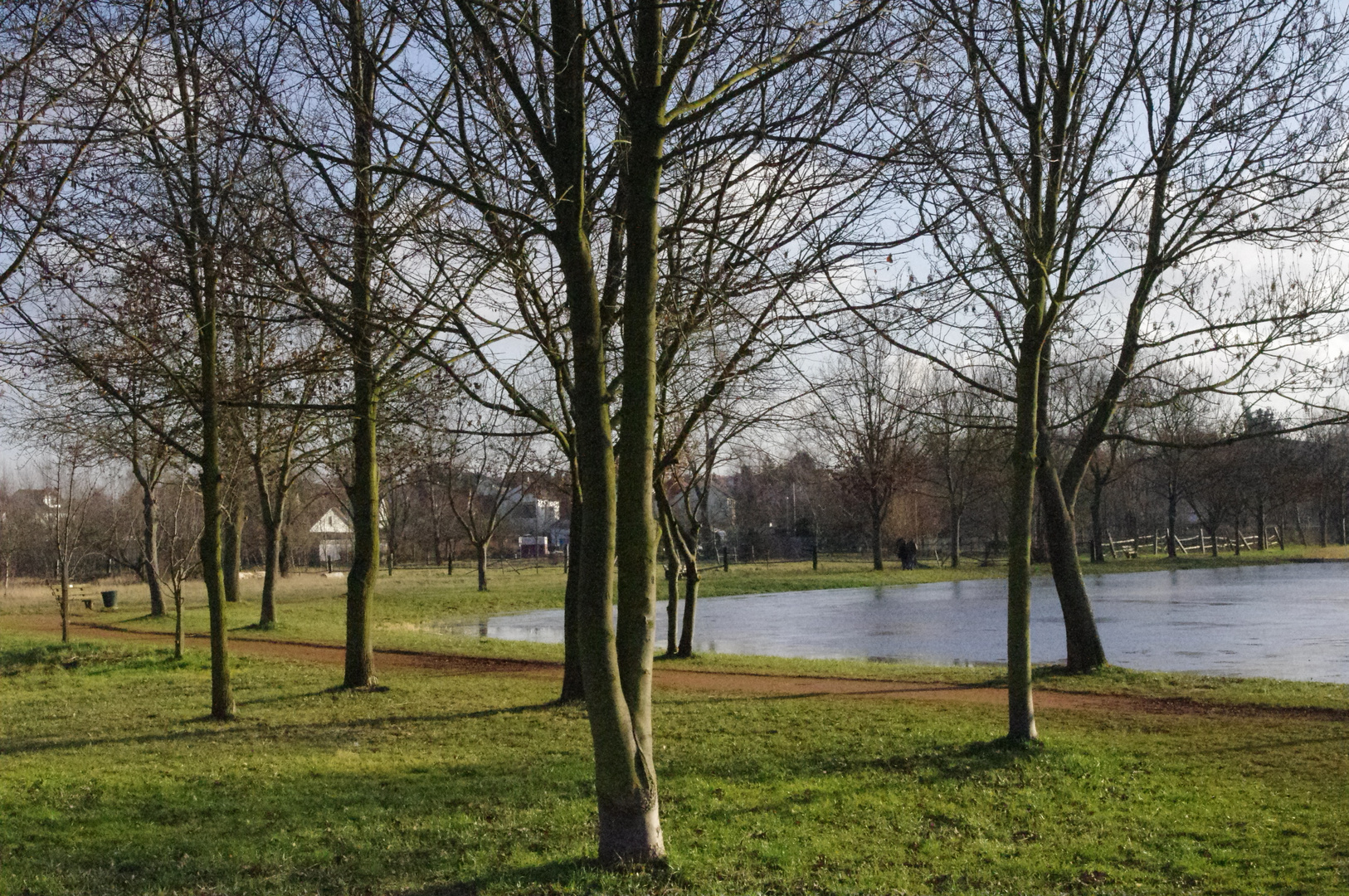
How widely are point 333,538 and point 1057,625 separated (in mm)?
66279

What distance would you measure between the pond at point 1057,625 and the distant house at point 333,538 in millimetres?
35983

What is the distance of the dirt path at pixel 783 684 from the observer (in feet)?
41.0

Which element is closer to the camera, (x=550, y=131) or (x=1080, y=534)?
(x=550, y=131)

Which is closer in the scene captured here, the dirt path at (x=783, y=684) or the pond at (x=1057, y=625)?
the dirt path at (x=783, y=684)

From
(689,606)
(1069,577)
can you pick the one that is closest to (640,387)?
(1069,577)

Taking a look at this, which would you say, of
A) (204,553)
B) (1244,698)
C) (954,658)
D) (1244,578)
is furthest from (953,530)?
(204,553)

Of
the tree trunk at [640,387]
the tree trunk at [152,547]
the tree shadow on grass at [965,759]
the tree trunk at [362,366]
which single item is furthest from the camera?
the tree trunk at [152,547]

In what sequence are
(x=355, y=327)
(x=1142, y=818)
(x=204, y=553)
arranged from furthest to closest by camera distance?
1. (x=204, y=553)
2. (x=355, y=327)
3. (x=1142, y=818)

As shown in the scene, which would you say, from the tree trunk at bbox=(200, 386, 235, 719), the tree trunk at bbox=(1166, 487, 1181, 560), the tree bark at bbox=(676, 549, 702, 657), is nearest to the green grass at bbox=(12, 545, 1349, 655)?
the tree trunk at bbox=(1166, 487, 1181, 560)

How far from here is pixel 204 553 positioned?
1077 cm

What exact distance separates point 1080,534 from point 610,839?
68.8 m

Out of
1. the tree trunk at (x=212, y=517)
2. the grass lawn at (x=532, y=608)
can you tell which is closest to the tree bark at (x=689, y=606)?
the grass lawn at (x=532, y=608)

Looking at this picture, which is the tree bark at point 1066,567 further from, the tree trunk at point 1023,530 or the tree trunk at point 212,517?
the tree trunk at point 212,517

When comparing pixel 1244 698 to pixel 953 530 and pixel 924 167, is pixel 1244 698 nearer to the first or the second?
pixel 924 167
